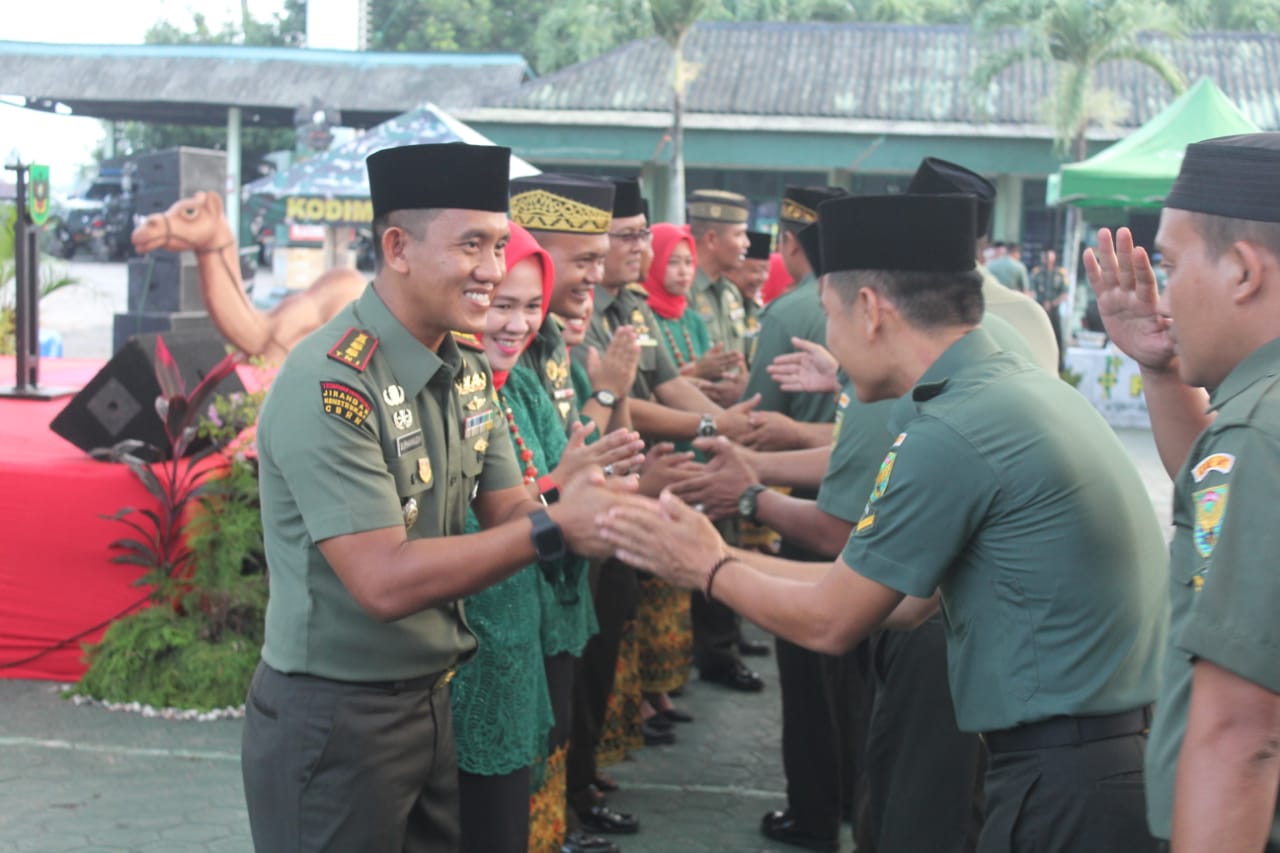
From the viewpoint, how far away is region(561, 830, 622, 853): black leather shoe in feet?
14.2

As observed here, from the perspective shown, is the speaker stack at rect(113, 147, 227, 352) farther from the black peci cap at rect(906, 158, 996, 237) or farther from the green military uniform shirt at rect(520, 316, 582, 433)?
the black peci cap at rect(906, 158, 996, 237)

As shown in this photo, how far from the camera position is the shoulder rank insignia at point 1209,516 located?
1.76 metres

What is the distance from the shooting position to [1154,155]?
12773 mm

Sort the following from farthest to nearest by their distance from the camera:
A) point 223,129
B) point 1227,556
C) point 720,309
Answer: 1. point 223,129
2. point 720,309
3. point 1227,556

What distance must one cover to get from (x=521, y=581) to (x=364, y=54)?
2787 centimetres

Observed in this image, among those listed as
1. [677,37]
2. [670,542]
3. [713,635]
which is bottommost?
[713,635]

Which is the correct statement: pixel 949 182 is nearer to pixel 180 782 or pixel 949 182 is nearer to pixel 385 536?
pixel 385 536

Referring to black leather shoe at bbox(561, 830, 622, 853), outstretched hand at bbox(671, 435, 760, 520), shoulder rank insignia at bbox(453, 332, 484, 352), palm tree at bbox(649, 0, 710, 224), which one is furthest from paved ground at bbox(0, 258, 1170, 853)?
palm tree at bbox(649, 0, 710, 224)

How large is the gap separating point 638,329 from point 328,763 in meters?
3.29

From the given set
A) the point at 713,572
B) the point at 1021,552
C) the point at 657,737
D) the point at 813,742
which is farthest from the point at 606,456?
the point at 657,737

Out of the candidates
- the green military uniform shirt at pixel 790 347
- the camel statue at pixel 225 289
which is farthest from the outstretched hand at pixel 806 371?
the camel statue at pixel 225 289

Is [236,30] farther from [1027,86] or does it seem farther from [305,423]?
[305,423]

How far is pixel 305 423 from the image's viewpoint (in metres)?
2.44

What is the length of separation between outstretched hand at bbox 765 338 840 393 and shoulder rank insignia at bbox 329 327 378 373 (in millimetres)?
2369
